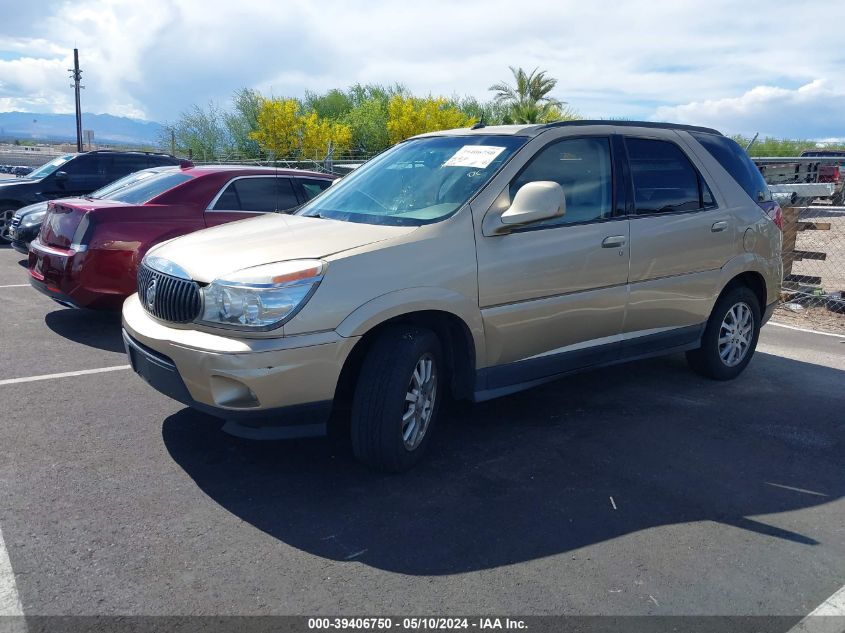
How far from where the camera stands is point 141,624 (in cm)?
271

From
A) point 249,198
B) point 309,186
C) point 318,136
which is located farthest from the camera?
point 318,136

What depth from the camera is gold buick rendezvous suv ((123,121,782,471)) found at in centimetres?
360

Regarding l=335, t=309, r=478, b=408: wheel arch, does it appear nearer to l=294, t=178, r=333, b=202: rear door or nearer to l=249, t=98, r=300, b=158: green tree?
l=294, t=178, r=333, b=202: rear door

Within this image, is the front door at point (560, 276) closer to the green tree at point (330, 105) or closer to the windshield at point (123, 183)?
the windshield at point (123, 183)

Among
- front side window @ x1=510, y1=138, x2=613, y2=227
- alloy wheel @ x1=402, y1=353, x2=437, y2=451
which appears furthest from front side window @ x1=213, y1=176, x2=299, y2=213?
alloy wheel @ x1=402, y1=353, x2=437, y2=451

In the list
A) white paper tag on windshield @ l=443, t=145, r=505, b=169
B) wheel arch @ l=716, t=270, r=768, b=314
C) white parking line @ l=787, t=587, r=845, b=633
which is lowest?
white parking line @ l=787, t=587, r=845, b=633

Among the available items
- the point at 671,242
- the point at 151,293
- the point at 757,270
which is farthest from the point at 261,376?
the point at 757,270

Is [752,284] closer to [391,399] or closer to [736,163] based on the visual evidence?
[736,163]

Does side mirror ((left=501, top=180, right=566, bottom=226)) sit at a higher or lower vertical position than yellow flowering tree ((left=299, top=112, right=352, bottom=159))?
lower

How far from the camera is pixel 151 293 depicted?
4.12 meters

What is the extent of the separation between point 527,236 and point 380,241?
0.99m

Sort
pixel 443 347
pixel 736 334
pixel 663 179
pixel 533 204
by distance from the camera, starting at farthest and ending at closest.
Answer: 1. pixel 736 334
2. pixel 663 179
3. pixel 443 347
4. pixel 533 204

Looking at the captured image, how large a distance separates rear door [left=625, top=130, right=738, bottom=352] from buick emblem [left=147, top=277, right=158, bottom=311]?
9.92 feet

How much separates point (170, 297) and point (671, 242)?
338 cm
